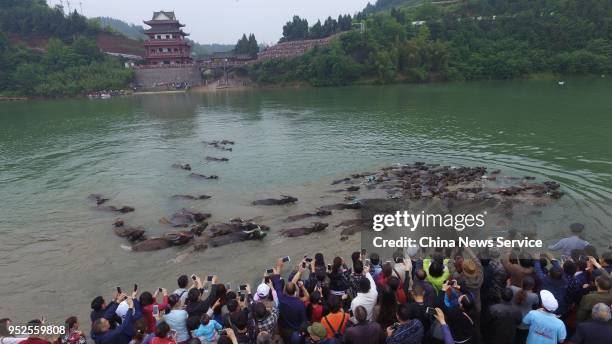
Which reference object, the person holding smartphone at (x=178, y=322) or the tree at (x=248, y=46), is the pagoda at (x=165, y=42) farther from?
the person holding smartphone at (x=178, y=322)

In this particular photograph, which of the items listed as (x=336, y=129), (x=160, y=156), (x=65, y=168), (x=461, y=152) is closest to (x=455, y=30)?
(x=336, y=129)

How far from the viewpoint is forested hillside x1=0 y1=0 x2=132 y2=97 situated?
90.9 metres

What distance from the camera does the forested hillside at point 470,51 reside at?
292 ft

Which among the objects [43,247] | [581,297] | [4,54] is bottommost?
[43,247]

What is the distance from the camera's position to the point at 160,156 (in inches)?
1313

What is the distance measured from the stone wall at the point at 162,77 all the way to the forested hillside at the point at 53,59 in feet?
9.50

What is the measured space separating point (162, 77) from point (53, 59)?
2973cm

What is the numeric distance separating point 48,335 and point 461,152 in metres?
27.3

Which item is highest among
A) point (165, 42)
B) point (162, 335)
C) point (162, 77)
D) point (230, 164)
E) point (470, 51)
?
point (165, 42)

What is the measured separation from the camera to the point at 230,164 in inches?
1172

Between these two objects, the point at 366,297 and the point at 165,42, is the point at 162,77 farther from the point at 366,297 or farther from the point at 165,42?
the point at 366,297

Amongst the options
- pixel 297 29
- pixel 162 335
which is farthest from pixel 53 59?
pixel 162 335

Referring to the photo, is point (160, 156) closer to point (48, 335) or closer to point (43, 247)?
point (43, 247)

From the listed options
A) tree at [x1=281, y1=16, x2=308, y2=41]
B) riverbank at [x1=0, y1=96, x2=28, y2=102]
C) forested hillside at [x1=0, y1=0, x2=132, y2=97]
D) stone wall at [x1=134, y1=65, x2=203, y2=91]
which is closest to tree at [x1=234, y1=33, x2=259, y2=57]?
tree at [x1=281, y1=16, x2=308, y2=41]
